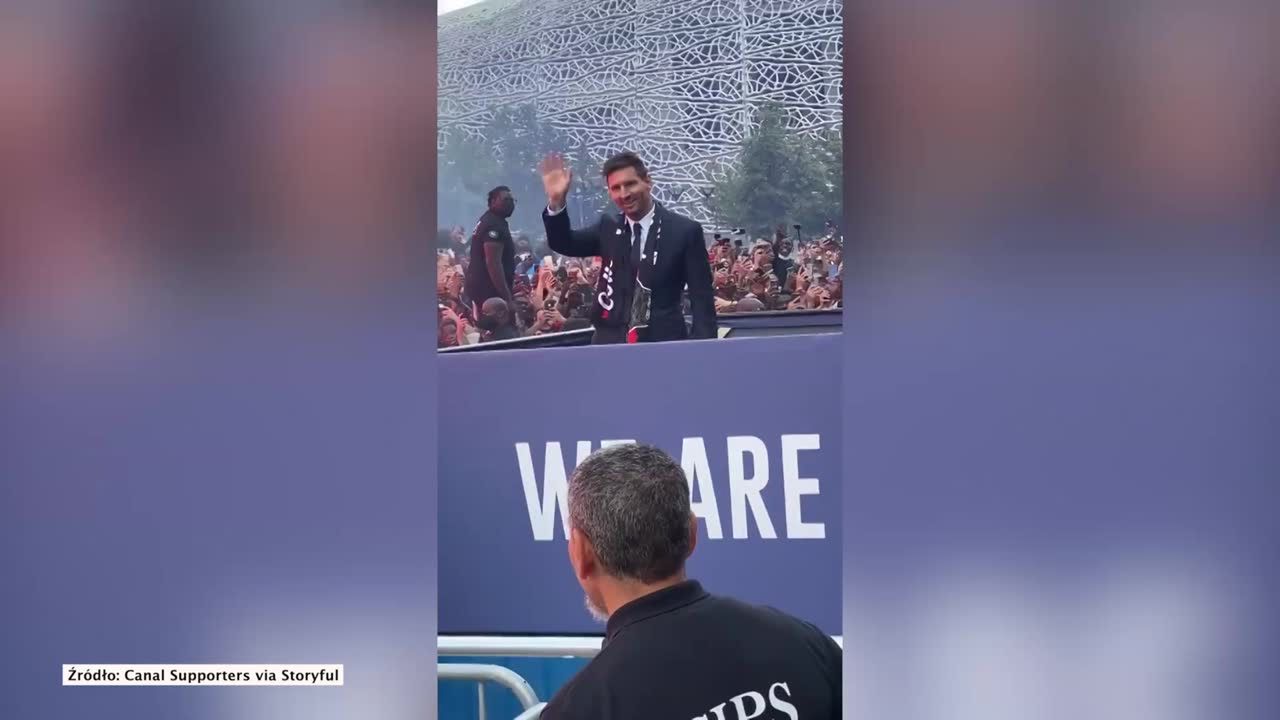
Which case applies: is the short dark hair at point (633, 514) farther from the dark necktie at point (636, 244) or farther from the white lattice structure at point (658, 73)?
the white lattice structure at point (658, 73)

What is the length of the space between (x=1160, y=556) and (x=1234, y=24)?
2.19 ft

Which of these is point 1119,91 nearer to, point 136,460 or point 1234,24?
point 1234,24

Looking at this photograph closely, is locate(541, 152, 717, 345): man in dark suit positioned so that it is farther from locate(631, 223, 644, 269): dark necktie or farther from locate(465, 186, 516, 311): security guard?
locate(465, 186, 516, 311): security guard

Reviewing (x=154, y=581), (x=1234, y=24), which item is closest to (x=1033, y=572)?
(x=1234, y=24)

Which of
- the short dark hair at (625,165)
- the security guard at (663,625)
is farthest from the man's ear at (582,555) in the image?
the short dark hair at (625,165)

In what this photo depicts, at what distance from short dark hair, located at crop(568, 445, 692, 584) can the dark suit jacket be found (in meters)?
3.35

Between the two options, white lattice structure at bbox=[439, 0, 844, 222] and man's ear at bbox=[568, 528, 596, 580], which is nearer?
man's ear at bbox=[568, 528, 596, 580]

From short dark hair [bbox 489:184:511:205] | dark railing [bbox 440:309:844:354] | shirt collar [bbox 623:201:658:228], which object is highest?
short dark hair [bbox 489:184:511:205]

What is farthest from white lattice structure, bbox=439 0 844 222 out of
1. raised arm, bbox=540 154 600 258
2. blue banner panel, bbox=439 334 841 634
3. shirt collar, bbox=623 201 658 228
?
blue banner panel, bbox=439 334 841 634

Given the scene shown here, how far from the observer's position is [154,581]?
191 centimetres

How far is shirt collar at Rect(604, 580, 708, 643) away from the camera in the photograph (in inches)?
58.5

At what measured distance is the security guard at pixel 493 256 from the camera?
5.98m

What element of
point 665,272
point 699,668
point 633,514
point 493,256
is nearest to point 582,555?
point 633,514

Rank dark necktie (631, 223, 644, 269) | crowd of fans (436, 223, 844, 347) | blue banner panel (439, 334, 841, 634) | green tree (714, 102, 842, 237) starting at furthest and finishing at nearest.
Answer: green tree (714, 102, 842, 237) < crowd of fans (436, 223, 844, 347) < dark necktie (631, 223, 644, 269) < blue banner panel (439, 334, 841, 634)
